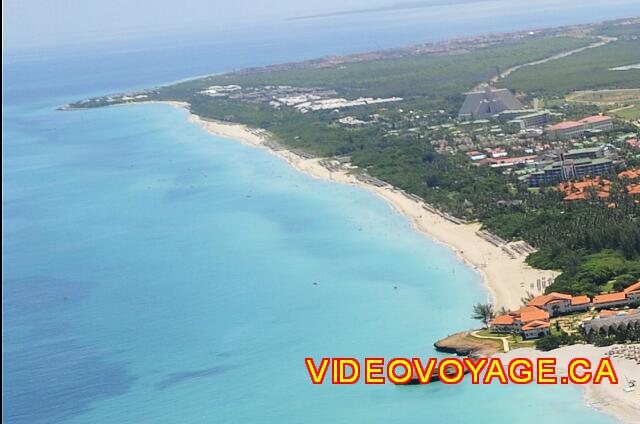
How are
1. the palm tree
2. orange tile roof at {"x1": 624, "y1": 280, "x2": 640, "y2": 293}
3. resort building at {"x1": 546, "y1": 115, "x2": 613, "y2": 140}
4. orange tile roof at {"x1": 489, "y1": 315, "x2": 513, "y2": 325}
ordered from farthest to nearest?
resort building at {"x1": 546, "y1": 115, "x2": 613, "y2": 140}
the palm tree
orange tile roof at {"x1": 624, "y1": 280, "x2": 640, "y2": 293}
orange tile roof at {"x1": 489, "y1": 315, "x2": 513, "y2": 325}

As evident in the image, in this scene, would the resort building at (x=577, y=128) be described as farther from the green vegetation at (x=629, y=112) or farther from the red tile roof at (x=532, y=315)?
the red tile roof at (x=532, y=315)

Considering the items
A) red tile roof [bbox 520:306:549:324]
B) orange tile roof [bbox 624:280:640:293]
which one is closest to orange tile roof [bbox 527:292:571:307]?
red tile roof [bbox 520:306:549:324]

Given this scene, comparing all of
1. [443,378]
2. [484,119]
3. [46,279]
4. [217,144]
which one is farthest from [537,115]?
[443,378]

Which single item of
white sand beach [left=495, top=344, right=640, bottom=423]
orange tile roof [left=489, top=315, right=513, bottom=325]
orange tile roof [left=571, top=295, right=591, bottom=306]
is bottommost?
white sand beach [left=495, top=344, right=640, bottom=423]

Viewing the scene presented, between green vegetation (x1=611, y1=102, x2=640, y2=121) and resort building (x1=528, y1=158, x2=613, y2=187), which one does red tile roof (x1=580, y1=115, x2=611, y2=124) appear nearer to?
green vegetation (x1=611, y1=102, x2=640, y2=121)

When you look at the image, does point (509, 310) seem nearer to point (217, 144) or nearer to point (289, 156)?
point (289, 156)

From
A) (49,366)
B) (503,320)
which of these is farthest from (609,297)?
(49,366)
